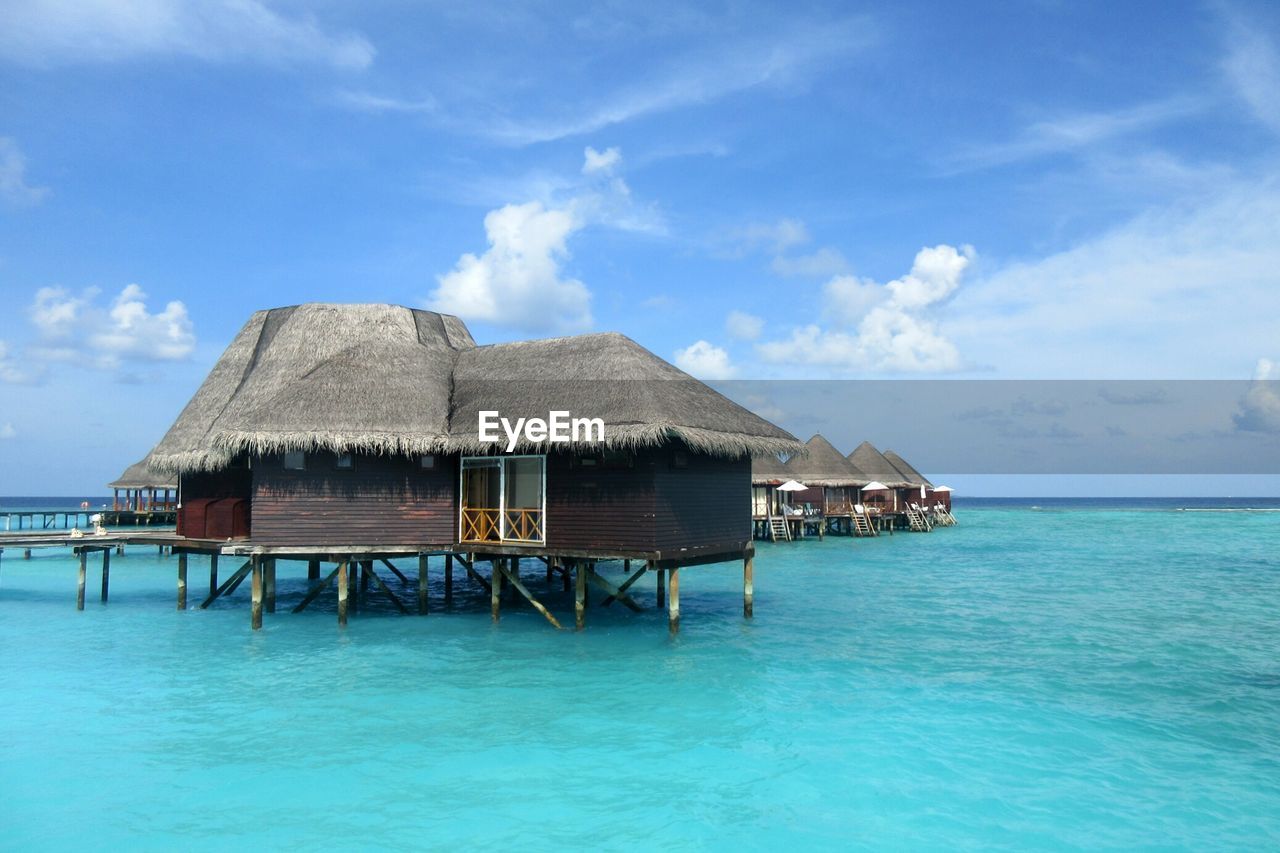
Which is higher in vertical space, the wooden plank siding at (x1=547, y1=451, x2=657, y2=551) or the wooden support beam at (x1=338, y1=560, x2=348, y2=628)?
the wooden plank siding at (x1=547, y1=451, x2=657, y2=551)

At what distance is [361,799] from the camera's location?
9.20m

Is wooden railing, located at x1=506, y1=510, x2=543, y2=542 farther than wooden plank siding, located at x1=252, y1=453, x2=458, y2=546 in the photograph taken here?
Yes

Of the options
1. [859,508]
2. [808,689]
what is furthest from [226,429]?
[859,508]

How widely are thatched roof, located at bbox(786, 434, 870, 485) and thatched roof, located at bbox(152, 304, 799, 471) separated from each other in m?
28.9

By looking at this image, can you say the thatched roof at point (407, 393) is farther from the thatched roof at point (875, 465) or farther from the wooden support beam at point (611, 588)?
the thatched roof at point (875, 465)

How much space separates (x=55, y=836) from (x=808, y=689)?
9814 mm

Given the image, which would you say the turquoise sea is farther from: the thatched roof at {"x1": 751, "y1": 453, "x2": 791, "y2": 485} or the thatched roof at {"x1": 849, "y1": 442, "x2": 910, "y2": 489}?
the thatched roof at {"x1": 849, "y1": 442, "x2": 910, "y2": 489}

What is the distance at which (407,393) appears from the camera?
59.9ft

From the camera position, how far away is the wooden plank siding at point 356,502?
56.2 feet

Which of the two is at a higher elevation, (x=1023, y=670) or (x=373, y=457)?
(x=373, y=457)

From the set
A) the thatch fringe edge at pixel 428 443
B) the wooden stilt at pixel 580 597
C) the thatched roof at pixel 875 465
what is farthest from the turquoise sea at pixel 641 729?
the thatched roof at pixel 875 465

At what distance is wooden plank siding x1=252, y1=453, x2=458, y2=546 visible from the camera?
17.1 m

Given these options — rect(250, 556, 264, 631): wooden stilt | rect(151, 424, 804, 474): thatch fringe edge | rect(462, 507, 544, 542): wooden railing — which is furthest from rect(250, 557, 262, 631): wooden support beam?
rect(462, 507, 544, 542): wooden railing

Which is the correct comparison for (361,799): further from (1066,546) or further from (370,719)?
(1066,546)
